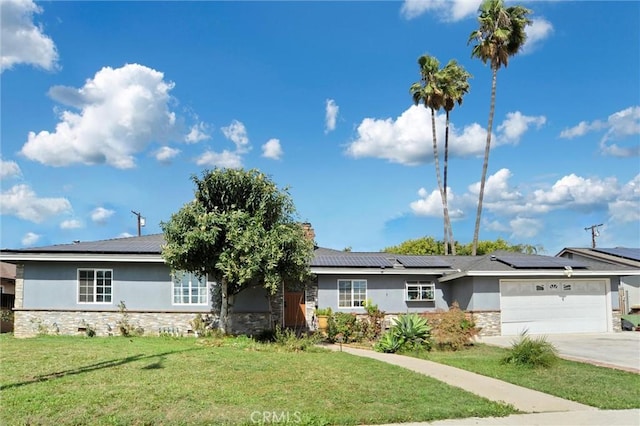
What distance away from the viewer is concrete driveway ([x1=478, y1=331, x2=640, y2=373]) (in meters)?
12.9

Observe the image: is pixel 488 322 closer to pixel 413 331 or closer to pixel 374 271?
pixel 374 271

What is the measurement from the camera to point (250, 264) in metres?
15.2

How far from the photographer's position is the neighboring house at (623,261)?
26859mm

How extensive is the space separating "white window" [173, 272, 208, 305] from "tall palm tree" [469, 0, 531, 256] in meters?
19.9

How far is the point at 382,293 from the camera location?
70.9 feet

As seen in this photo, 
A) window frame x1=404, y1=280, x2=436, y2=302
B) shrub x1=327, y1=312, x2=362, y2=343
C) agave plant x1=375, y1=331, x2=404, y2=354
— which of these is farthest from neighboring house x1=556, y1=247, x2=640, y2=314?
agave plant x1=375, y1=331, x2=404, y2=354

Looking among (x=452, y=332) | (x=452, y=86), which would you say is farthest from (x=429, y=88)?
(x=452, y=332)

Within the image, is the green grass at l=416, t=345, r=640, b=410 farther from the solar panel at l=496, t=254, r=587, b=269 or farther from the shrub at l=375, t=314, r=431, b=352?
the solar panel at l=496, t=254, r=587, b=269

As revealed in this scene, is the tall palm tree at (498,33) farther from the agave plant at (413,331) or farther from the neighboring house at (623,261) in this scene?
the agave plant at (413,331)

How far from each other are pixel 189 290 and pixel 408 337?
869cm

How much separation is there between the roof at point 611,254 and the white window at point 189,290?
68.9 ft

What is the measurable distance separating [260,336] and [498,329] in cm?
948

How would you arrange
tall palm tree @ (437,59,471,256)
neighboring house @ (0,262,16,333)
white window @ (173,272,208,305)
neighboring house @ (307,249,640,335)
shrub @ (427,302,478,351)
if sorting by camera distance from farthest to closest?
tall palm tree @ (437,59,471,256), neighboring house @ (0,262,16,333), neighboring house @ (307,249,640,335), white window @ (173,272,208,305), shrub @ (427,302,478,351)

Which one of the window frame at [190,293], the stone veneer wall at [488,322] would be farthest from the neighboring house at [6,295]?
the stone veneer wall at [488,322]
